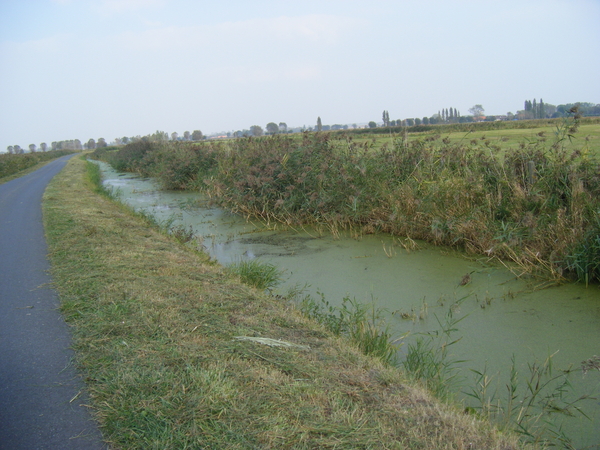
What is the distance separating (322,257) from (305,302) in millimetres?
2670

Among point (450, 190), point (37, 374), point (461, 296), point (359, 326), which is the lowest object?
point (461, 296)

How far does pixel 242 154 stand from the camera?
44.5 ft

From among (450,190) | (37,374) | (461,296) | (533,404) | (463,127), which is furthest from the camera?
(463,127)

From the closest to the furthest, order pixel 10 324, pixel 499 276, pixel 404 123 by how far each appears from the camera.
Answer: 1. pixel 10 324
2. pixel 499 276
3. pixel 404 123

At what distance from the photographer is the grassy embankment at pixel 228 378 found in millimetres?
2637

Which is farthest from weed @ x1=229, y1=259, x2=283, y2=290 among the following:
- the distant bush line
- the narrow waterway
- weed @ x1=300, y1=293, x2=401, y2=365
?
the distant bush line

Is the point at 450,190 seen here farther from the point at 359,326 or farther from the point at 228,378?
the point at 228,378

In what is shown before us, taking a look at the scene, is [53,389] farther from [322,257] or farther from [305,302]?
[322,257]

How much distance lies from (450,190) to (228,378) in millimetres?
6397

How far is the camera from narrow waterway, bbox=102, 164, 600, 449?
4.30 m

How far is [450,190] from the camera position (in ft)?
27.8

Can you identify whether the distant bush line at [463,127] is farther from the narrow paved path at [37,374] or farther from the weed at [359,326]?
the narrow paved path at [37,374]

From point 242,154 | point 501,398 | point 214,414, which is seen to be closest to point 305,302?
point 501,398

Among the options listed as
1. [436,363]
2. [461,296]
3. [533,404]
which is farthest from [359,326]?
[461,296]
